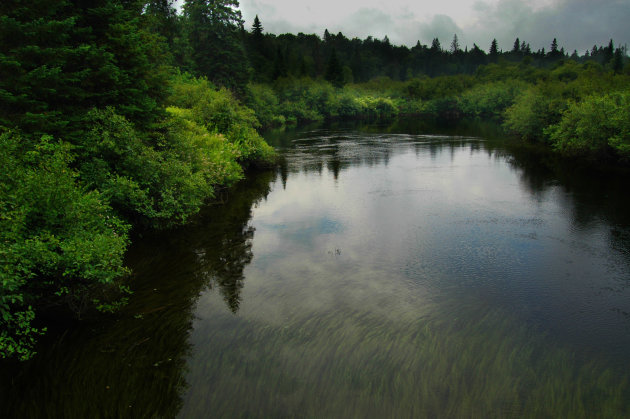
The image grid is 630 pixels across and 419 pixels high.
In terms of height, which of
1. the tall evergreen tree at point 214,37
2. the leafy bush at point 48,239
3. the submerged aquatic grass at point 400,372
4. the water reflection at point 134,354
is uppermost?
the tall evergreen tree at point 214,37

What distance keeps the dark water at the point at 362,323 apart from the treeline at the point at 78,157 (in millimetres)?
1235

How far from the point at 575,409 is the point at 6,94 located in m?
16.4

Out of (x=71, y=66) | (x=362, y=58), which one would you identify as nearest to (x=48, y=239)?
(x=71, y=66)

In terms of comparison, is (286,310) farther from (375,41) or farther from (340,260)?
(375,41)

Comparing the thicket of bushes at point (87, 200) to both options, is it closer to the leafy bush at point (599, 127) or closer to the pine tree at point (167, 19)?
the leafy bush at point (599, 127)

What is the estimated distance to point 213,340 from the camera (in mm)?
10039

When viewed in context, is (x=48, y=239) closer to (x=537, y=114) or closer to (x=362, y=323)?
(x=362, y=323)

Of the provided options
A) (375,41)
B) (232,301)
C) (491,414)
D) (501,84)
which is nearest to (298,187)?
(232,301)

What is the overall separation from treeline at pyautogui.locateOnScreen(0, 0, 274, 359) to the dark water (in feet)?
4.05

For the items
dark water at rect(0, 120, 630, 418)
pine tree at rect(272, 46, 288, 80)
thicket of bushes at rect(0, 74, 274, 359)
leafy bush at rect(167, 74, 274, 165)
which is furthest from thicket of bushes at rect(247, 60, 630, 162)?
thicket of bushes at rect(0, 74, 274, 359)

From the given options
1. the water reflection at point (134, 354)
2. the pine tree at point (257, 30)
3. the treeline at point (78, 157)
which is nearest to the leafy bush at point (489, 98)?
the pine tree at point (257, 30)

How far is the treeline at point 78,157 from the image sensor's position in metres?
9.12

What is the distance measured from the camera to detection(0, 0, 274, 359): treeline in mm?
9125

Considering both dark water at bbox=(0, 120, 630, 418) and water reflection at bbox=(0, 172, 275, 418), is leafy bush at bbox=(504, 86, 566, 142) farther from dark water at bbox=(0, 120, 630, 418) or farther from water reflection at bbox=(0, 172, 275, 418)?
water reflection at bbox=(0, 172, 275, 418)
